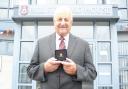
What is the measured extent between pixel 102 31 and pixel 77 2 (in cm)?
132

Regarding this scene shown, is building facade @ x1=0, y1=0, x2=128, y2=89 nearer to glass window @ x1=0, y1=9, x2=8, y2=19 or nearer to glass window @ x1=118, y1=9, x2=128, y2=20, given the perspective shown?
glass window @ x1=118, y1=9, x2=128, y2=20

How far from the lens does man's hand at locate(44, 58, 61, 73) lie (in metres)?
1.86

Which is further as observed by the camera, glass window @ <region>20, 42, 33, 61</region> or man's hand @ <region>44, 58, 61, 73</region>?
glass window @ <region>20, 42, 33, 61</region>

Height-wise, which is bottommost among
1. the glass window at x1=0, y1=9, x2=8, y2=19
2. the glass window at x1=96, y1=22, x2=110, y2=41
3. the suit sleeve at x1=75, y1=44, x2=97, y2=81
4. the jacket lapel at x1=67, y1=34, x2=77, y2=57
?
the suit sleeve at x1=75, y1=44, x2=97, y2=81

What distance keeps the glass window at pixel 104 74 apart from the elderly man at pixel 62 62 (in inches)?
249

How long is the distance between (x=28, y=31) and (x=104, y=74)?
246cm

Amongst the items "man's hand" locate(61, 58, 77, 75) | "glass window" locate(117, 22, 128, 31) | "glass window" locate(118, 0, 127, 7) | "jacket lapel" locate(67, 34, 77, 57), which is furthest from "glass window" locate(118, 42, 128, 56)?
"man's hand" locate(61, 58, 77, 75)

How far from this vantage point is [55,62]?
186cm

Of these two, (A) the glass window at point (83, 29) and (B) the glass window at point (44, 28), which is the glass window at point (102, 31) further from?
(B) the glass window at point (44, 28)

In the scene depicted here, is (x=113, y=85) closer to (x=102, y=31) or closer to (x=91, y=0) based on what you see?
(x=102, y=31)

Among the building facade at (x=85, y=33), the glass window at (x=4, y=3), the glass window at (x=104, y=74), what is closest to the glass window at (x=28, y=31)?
the building facade at (x=85, y=33)

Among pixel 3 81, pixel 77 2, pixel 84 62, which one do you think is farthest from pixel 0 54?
pixel 84 62

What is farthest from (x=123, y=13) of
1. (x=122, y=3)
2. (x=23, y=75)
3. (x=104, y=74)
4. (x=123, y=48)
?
(x=23, y=75)

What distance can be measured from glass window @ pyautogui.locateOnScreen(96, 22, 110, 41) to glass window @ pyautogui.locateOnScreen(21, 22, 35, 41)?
184 centimetres
